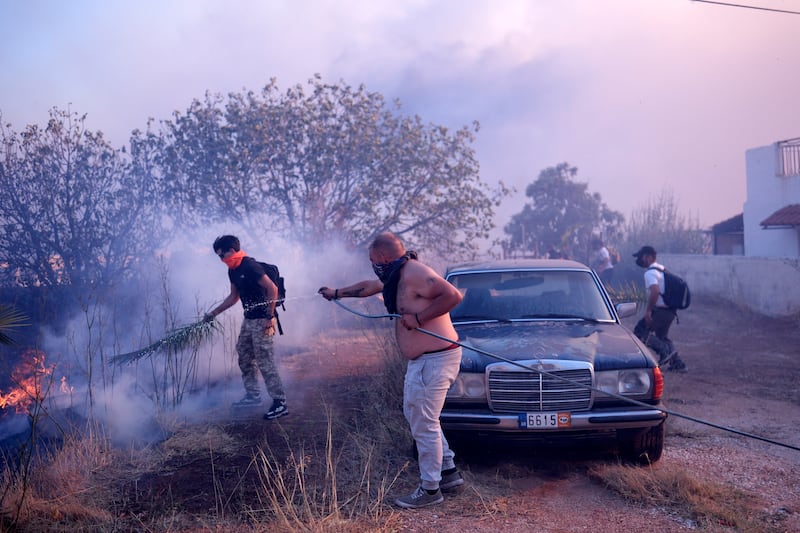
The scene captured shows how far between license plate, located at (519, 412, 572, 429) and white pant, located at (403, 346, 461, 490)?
0.74 meters

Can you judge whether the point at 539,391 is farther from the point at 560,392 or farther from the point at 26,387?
the point at 26,387

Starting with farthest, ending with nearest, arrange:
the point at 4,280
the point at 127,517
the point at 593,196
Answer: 1. the point at 593,196
2. the point at 4,280
3. the point at 127,517

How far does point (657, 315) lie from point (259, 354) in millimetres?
5384

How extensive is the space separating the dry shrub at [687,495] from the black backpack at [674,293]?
448 centimetres

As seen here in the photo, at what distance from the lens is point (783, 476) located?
16.3 ft

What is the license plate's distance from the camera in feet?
15.9

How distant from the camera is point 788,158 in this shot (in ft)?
67.4

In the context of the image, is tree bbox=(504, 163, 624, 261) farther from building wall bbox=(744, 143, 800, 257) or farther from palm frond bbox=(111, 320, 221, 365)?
palm frond bbox=(111, 320, 221, 365)

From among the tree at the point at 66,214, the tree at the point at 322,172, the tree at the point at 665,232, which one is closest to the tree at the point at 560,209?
the tree at the point at 665,232

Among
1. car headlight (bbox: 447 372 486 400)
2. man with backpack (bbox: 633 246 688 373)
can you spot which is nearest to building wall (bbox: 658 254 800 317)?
man with backpack (bbox: 633 246 688 373)

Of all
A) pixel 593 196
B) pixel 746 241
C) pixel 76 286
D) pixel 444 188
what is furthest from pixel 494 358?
pixel 593 196

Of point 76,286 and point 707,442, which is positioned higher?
point 76,286

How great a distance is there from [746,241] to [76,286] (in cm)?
1982

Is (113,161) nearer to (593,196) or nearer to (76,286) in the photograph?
(76,286)
